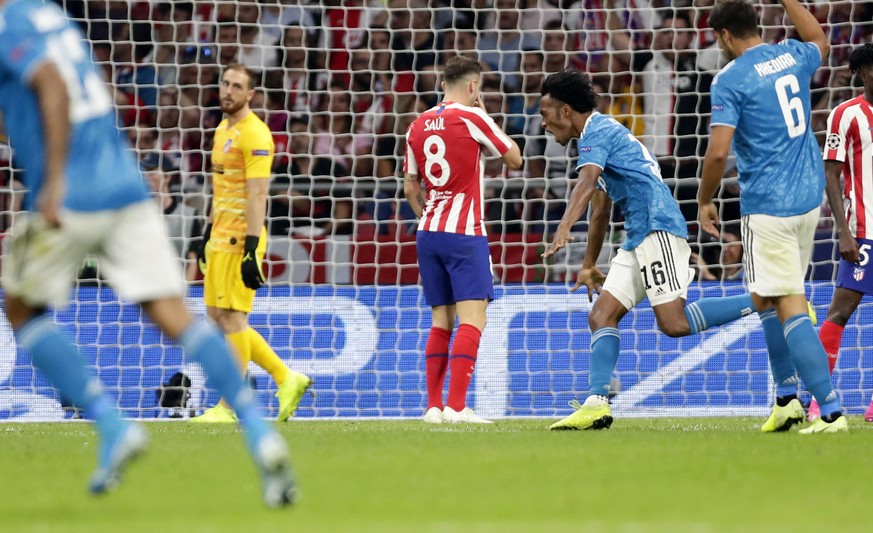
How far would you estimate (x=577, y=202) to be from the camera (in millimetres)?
7016

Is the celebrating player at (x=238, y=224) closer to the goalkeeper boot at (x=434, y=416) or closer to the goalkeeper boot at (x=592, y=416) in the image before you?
the goalkeeper boot at (x=434, y=416)

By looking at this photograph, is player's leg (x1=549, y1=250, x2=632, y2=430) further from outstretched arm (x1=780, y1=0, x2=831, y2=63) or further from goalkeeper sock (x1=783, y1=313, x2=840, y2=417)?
outstretched arm (x1=780, y1=0, x2=831, y2=63)

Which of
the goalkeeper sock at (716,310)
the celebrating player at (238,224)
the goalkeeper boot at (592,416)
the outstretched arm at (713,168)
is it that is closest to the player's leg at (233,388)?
the outstretched arm at (713,168)

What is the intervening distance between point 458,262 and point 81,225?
13.7 ft

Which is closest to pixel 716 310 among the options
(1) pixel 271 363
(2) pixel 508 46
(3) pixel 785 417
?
(3) pixel 785 417

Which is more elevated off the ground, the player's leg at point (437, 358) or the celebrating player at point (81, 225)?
the celebrating player at point (81, 225)

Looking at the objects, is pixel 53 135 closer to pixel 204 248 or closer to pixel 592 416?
pixel 592 416

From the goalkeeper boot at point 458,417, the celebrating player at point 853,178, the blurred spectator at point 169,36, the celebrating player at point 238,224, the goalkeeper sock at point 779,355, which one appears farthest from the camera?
the blurred spectator at point 169,36

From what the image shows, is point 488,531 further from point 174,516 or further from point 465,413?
point 465,413

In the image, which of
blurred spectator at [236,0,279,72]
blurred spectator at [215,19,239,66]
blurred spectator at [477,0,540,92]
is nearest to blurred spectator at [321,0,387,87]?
blurred spectator at [236,0,279,72]

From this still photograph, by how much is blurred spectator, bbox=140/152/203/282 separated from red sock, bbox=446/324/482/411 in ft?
12.5

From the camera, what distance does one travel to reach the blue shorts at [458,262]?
8102 mm

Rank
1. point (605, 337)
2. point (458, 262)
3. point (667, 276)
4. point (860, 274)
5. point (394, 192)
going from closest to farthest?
point (667, 276) < point (605, 337) < point (860, 274) < point (458, 262) < point (394, 192)

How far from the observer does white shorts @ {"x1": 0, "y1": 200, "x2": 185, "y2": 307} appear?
4141mm
